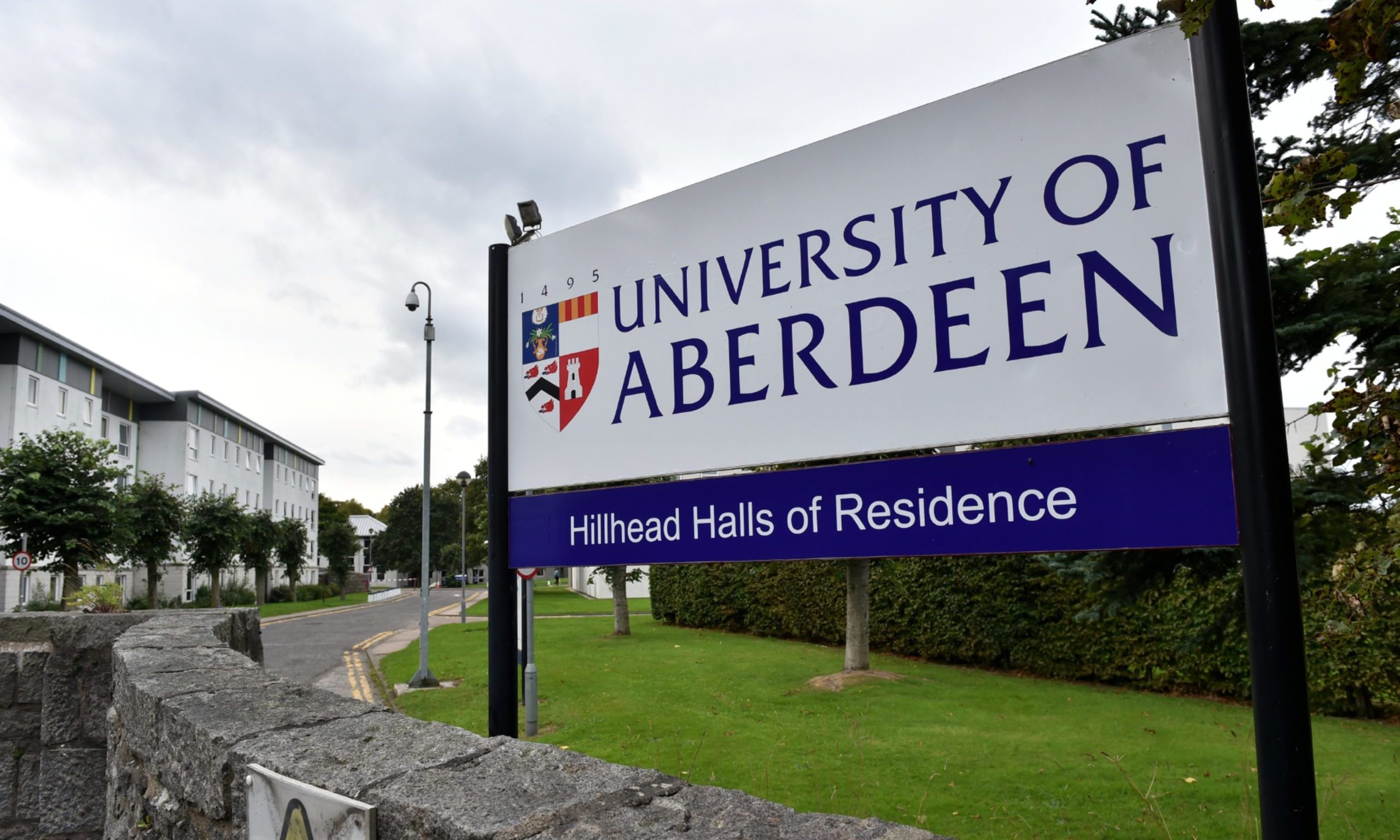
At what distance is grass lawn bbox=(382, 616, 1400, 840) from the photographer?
6.04 m

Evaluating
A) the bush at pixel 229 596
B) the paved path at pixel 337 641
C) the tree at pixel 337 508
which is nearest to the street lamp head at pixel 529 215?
the paved path at pixel 337 641

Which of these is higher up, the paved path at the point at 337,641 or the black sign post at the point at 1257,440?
the black sign post at the point at 1257,440

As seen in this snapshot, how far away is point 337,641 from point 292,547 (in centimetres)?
3070

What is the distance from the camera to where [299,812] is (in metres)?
2.06

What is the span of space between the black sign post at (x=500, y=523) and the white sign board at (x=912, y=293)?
0.20 m

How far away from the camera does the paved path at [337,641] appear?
47.5ft

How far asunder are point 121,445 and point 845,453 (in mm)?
49341

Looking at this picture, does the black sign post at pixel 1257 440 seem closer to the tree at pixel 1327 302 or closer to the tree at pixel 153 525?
the tree at pixel 1327 302

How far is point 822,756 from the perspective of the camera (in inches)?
309

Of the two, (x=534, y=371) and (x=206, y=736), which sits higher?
(x=534, y=371)

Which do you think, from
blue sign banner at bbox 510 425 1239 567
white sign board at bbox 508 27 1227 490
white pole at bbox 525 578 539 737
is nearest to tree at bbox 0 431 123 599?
white pole at bbox 525 578 539 737

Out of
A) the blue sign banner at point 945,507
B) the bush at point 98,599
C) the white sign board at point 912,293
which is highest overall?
the white sign board at point 912,293

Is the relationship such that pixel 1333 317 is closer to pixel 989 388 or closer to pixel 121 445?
pixel 989 388

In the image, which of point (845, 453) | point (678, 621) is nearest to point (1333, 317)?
point (845, 453)
